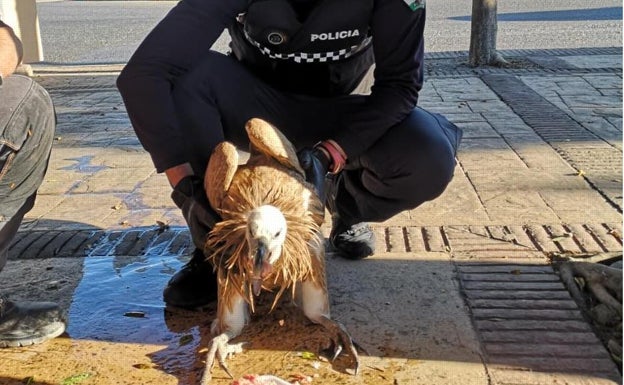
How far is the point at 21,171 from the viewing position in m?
2.77

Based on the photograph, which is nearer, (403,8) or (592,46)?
(403,8)

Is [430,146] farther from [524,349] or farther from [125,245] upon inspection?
[125,245]

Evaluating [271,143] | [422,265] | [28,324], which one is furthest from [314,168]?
[28,324]

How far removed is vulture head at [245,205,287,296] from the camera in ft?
7.18

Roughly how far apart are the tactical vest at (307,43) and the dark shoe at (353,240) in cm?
62

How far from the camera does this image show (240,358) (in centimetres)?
259

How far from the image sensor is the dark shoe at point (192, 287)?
2.97 m

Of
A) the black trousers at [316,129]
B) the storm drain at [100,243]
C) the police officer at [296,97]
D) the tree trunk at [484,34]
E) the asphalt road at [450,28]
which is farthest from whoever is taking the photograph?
the asphalt road at [450,28]

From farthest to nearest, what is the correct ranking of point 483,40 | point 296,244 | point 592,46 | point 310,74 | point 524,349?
point 592,46
point 483,40
point 310,74
point 524,349
point 296,244

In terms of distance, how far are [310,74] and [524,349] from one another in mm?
1370

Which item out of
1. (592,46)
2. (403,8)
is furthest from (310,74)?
(592,46)

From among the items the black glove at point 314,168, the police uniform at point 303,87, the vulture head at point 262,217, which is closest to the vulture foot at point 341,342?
the vulture head at point 262,217

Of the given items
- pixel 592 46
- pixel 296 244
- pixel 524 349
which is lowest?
pixel 592 46

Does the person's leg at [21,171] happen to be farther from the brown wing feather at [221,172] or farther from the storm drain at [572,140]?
the storm drain at [572,140]
